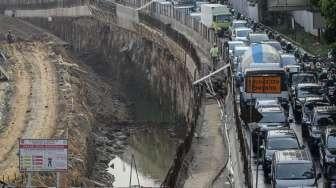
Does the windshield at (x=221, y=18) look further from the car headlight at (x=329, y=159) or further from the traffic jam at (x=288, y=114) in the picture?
the car headlight at (x=329, y=159)

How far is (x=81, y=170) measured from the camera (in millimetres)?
44062

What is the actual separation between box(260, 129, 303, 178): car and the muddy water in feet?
45.0

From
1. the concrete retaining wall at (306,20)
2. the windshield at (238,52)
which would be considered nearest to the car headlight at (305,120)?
the windshield at (238,52)


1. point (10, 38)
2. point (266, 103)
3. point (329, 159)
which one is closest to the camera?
point (329, 159)

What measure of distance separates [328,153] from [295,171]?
3139 mm

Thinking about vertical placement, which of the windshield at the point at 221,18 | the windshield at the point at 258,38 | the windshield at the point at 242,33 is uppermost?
the windshield at the point at 221,18

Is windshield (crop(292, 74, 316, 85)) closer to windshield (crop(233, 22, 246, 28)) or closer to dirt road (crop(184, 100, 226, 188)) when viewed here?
dirt road (crop(184, 100, 226, 188))

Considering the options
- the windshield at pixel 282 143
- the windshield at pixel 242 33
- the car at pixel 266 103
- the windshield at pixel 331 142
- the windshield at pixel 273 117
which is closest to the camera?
the windshield at pixel 331 142

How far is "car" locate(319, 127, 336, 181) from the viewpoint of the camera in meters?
31.1

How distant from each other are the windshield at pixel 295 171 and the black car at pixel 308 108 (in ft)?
25.9

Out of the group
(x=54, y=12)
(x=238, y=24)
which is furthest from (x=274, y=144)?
(x=54, y=12)

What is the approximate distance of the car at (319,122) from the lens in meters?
35.2

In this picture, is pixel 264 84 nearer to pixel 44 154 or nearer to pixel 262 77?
pixel 262 77

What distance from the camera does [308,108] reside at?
127 ft
